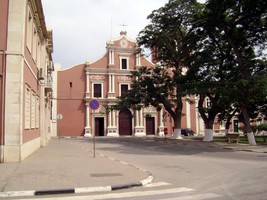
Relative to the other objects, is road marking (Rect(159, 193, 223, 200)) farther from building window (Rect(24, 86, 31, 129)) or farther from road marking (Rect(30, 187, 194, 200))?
building window (Rect(24, 86, 31, 129))

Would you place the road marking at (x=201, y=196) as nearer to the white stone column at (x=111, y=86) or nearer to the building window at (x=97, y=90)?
the white stone column at (x=111, y=86)

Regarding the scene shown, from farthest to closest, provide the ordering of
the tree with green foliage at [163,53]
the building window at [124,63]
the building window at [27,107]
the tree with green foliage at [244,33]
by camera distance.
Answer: the building window at [124,63]
the tree with green foliage at [163,53]
the tree with green foliage at [244,33]
the building window at [27,107]

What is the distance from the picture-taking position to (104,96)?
5053 centimetres

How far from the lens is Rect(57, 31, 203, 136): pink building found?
48.6 metres

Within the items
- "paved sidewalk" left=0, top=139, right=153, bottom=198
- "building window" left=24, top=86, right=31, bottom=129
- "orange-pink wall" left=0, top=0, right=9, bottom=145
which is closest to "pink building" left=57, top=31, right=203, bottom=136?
"building window" left=24, top=86, right=31, bottom=129

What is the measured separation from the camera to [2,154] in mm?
13391

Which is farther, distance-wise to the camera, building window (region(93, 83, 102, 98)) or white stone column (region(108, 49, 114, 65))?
white stone column (region(108, 49, 114, 65))

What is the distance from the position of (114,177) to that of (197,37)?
19.3m

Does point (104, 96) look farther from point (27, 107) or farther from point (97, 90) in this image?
point (27, 107)

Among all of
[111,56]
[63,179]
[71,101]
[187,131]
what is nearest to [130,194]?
[63,179]

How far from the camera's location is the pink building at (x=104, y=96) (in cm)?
4856

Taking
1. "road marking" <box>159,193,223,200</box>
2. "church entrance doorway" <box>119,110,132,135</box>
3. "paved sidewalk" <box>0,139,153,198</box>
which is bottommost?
"road marking" <box>159,193,223,200</box>

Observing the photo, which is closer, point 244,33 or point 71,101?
point 244,33

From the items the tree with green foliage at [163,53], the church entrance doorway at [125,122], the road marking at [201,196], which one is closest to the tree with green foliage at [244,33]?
the tree with green foliage at [163,53]
